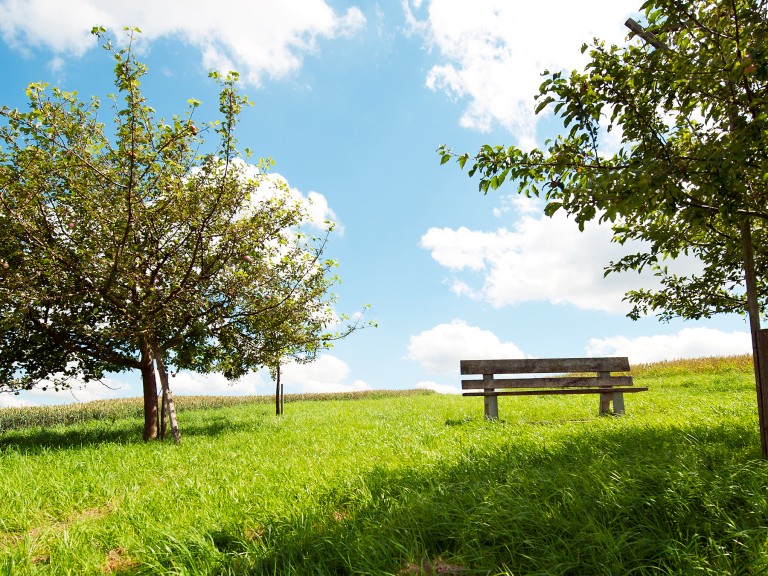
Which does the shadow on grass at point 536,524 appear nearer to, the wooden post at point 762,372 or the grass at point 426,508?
the grass at point 426,508

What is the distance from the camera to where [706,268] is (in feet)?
33.1

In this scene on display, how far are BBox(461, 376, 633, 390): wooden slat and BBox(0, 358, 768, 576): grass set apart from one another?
267cm

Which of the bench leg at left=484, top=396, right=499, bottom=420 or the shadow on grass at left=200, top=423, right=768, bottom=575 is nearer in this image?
the shadow on grass at left=200, top=423, right=768, bottom=575

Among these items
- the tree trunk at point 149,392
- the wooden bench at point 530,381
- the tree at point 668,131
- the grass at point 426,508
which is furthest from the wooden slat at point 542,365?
the tree trunk at point 149,392

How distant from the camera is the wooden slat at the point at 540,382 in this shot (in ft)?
35.7

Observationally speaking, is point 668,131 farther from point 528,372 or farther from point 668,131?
point 528,372

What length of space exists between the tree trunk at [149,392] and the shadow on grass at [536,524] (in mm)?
9401

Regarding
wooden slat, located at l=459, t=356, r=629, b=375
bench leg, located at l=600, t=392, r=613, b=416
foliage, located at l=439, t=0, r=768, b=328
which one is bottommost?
bench leg, located at l=600, t=392, r=613, b=416

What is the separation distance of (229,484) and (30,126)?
25.9 ft

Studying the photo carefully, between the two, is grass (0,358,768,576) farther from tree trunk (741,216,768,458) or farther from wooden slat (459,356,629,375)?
wooden slat (459,356,629,375)

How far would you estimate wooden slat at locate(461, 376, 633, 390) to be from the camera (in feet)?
35.7

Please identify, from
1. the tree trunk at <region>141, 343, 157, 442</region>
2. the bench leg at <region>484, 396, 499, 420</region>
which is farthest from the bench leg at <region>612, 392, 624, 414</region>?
the tree trunk at <region>141, 343, 157, 442</region>

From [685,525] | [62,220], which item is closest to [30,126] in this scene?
[62,220]

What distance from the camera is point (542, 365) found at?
36.6 ft
